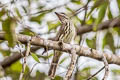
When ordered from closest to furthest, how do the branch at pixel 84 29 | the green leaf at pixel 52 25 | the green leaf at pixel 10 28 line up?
the green leaf at pixel 10 28 → the branch at pixel 84 29 → the green leaf at pixel 52 25

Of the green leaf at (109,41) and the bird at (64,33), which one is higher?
the bird at (64,33)

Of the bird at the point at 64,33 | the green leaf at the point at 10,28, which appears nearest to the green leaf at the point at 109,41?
the bird at the point at 64,33

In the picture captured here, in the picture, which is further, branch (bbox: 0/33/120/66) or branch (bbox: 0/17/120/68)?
branch (bbox: 0/17/120/68)

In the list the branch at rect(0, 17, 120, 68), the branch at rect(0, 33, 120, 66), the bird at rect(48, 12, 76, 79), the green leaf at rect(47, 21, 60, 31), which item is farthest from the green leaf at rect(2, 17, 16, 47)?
the green leaf at rect(47, 21, 60, 31)

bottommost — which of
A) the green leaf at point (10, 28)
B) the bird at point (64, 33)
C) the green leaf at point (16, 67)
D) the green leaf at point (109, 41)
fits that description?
the green leaf at point (16, 67)

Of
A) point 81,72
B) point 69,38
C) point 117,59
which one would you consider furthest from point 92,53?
point 81,72

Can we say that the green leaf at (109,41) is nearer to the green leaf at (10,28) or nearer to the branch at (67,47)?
the branch at (67,47)

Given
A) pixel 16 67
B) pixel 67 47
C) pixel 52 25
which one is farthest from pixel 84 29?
pixel 67 47

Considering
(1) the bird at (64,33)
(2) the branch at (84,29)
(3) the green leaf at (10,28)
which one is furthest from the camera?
(2) the branch at (84,29)

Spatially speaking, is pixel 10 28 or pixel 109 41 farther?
pixel 109 41

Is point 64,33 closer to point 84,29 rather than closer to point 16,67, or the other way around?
point 84,29

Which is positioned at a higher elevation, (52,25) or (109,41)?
(52,25)

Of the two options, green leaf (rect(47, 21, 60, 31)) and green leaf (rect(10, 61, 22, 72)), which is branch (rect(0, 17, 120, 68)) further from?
green leaf (rect(47, 21, 60, 31))

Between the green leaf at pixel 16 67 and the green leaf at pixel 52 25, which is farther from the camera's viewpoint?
the green leaf at pixel 52 25
